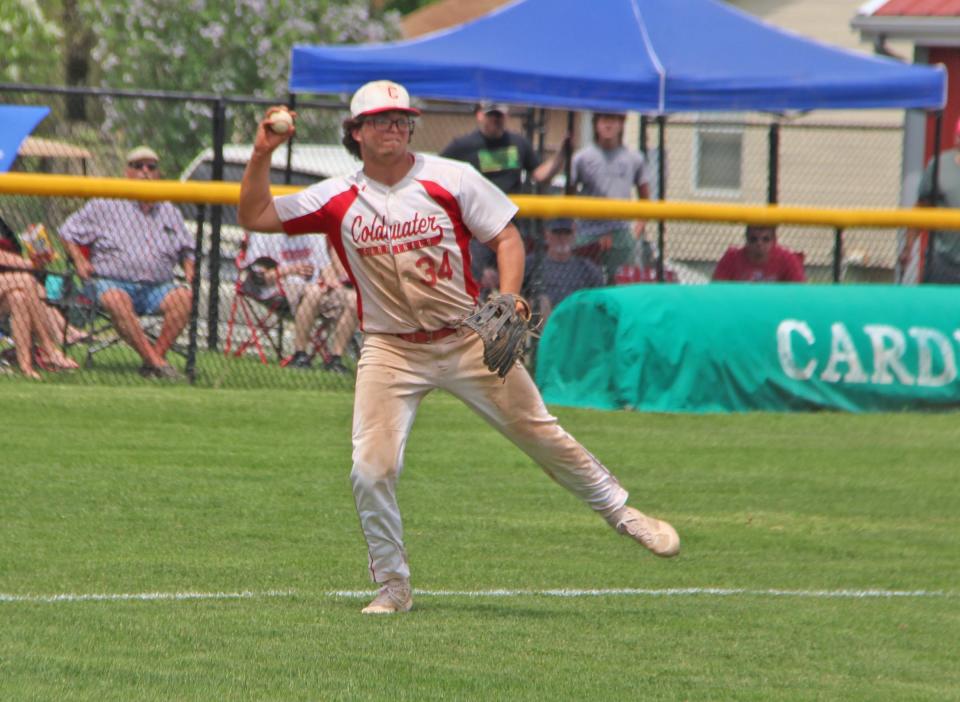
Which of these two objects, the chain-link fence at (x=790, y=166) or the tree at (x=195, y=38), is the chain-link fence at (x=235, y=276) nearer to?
the chain-link fence at (x=790, y=166)

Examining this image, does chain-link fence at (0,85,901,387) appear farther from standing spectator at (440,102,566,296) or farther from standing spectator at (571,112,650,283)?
standing spectator at (571,112,650,283)

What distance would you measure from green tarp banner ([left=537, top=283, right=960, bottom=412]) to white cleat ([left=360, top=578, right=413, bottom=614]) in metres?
5.70

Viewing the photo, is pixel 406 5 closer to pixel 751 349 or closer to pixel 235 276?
pixel 235 276

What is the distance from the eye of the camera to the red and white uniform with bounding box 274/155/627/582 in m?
6.61

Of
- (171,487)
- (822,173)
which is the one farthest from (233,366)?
(822,173)

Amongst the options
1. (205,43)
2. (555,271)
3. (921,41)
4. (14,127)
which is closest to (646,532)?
(555,271)

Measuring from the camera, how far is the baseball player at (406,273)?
6.55 m

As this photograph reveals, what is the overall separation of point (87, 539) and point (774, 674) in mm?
3369

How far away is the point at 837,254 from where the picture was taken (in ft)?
44.3

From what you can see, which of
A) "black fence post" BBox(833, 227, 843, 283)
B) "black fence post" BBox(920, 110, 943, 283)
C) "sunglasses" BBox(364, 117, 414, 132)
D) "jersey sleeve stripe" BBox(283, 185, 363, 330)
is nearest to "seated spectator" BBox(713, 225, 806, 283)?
"black fence post" BBox(833, 227, 843, 283)

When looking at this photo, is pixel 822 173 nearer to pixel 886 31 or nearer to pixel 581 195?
pixel 886 31

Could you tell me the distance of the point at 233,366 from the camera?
41.5ft

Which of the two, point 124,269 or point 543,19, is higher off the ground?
point 543,19

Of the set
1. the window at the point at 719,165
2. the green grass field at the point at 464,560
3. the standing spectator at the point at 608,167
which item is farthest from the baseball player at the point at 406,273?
the window at the point at 719,165
